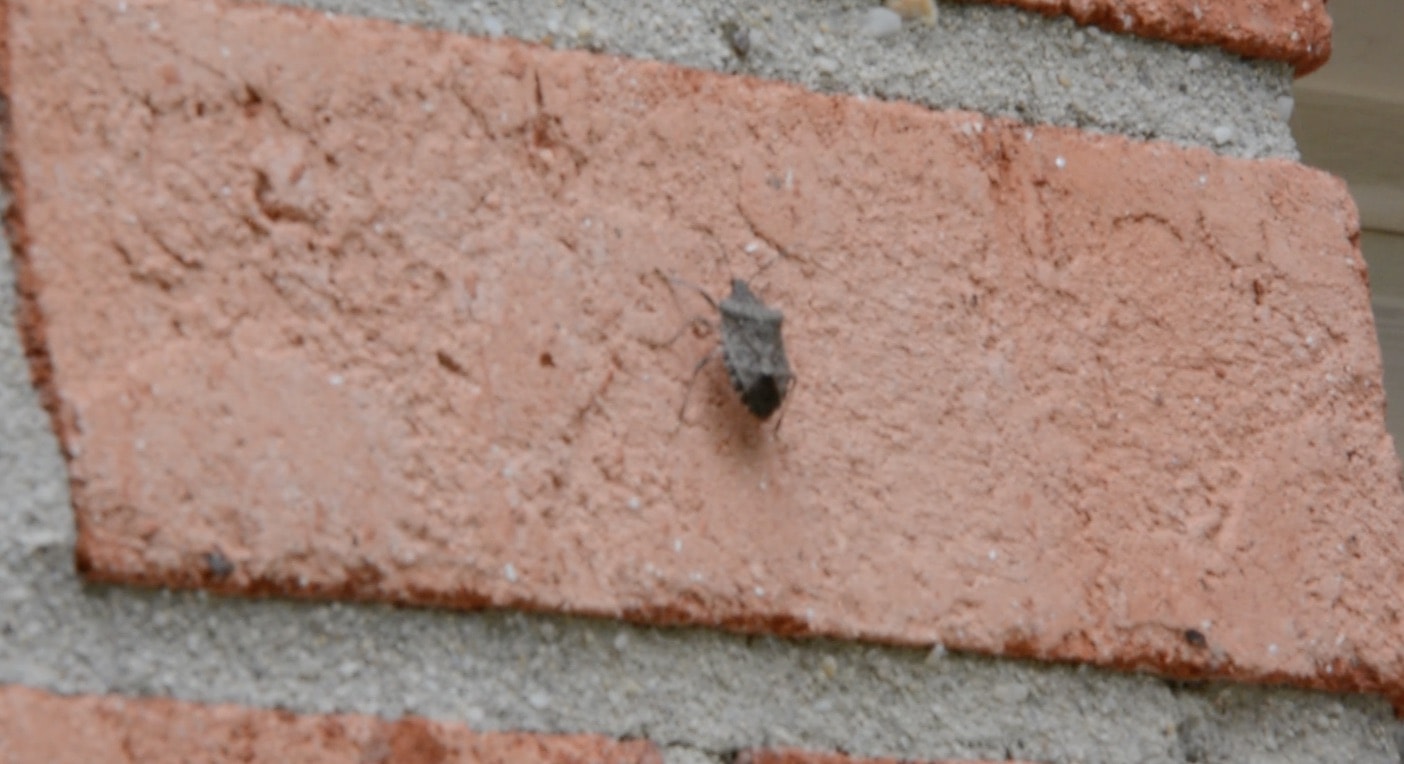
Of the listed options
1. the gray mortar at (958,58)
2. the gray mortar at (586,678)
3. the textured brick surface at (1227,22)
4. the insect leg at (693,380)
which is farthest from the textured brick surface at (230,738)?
the textured brick surface at (1227,22)

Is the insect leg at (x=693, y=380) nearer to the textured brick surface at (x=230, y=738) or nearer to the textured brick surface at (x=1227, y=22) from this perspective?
the textured brick surface at (x=230, y=738)

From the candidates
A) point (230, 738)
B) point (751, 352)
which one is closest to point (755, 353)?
point (751, 352)

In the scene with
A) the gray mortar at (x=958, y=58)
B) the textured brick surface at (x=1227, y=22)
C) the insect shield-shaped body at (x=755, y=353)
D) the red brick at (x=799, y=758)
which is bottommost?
the red brick at (x=799, y=758)

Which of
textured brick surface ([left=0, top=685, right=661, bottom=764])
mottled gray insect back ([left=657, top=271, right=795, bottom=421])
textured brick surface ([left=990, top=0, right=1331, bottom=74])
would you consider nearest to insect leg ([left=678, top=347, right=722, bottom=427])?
mottled gray insect back ([left=657, top=271, right=795, bottom=421])

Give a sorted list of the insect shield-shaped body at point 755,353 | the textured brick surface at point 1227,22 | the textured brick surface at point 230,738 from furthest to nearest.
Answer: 1. the textured brick surface at point 1227,22
2. the insect shield-shaped body at point 755,353
3. the textured brick surface at point 230,738

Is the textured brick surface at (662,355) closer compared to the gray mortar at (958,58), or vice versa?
the textured brick surface at (662,355)

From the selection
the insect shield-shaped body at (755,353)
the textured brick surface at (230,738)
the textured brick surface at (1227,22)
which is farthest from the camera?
the textured brick surface at (1227,22)

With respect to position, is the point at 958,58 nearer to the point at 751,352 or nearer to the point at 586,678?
the point at 751,352

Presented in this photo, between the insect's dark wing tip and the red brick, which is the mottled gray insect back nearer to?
the insect's dark wing tip
